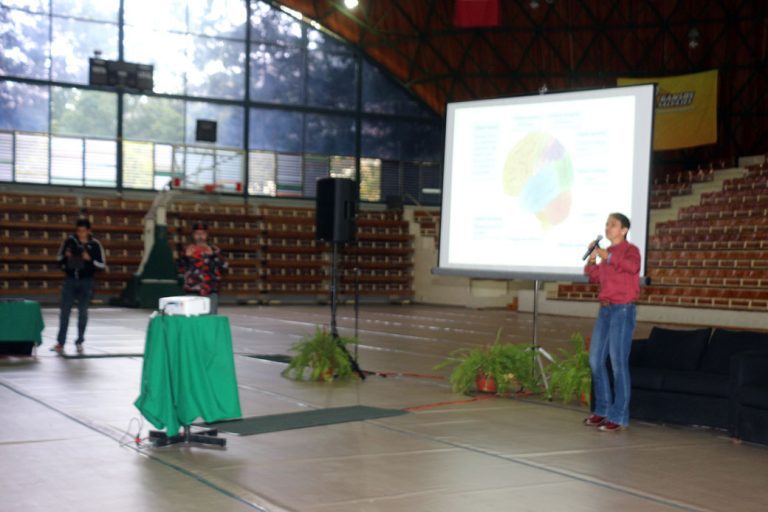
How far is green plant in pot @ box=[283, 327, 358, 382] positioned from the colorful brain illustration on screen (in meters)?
2.62

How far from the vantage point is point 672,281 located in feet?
80.7

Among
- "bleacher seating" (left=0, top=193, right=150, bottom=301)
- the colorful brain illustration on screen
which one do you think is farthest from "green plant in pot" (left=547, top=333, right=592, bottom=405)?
"bleacher seating" (left=0, top=193, right=150, bottom=301)

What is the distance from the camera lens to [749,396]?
7.44m

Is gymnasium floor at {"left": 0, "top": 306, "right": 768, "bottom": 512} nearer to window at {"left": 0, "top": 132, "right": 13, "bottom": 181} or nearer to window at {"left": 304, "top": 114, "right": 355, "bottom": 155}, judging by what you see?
window at {"left": 0, "top": 132, "right": 13, "bottom": 181}

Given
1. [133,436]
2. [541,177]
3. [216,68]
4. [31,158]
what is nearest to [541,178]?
[541,177]

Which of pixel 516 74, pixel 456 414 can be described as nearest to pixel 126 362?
pixel 456 414

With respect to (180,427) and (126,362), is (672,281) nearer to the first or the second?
(126,362)

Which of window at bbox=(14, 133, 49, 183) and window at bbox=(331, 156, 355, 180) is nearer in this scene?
window at bbox=(14, 133, 49, 183)

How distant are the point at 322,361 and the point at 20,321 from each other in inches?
160

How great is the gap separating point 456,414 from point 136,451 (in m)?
3.08

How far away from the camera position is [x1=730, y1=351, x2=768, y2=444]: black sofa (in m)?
7.37

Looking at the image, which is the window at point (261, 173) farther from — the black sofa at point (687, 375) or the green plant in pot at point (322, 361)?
the black sofa at point (687, 375)

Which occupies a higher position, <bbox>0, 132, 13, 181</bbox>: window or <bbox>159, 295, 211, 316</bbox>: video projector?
<bbox>0, 132, 13, 181</bbox>: window

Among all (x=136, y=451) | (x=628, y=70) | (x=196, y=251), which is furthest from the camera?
(x=628, y=70)
